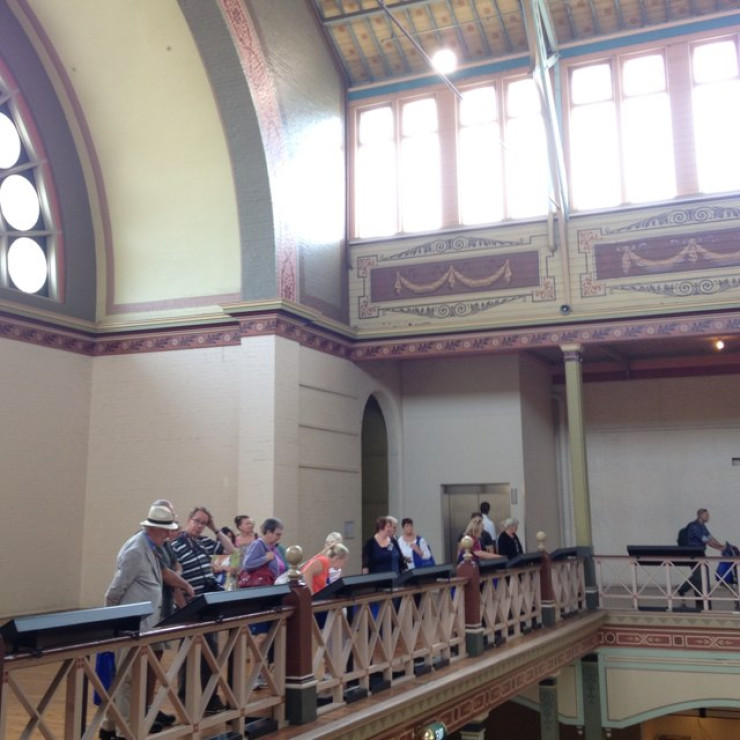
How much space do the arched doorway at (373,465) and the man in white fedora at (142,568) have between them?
11756 millimetres

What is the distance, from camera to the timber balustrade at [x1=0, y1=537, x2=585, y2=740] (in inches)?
189

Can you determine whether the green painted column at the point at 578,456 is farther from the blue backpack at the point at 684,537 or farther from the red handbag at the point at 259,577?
the red handbag at the point at 259,577

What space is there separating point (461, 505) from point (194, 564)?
11.2 meters

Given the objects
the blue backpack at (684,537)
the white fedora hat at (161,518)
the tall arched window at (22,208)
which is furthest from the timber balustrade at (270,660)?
the tall arched window at (22,208)

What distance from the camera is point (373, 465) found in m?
18.4

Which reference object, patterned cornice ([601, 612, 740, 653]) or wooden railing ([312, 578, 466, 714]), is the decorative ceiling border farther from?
wooden railing ([312, 578, 466, 714])

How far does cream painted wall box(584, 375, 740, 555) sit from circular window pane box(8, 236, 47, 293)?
11.6 metres

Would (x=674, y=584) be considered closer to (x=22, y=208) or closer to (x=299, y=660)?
(x=299, y=660)

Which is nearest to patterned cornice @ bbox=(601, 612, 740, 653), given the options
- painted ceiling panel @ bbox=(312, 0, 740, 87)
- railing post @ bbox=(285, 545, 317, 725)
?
railing post @ bbox=(285, 545, 317, 725)

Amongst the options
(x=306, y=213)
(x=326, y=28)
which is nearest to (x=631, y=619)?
(x=306, y=213)

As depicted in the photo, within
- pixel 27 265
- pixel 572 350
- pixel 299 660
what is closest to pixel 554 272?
pixel 572 350

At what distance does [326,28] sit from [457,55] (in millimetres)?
2492

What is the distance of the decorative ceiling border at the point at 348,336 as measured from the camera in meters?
14.3

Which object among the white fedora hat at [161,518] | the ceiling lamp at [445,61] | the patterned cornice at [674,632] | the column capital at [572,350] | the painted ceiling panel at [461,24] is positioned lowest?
the patterned cornice at [674,632]
